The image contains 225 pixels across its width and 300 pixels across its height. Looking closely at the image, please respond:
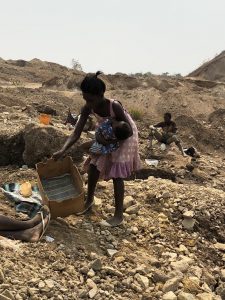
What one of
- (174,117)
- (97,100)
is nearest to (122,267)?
(97,100)

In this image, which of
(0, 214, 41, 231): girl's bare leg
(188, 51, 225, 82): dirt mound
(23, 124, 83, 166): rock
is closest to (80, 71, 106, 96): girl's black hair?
(0, 214, 41, 231): girl's bare leg

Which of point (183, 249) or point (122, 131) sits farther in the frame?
point (183, 249)

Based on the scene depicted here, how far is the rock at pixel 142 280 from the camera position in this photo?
3.38 meters

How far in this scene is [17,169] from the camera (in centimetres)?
568

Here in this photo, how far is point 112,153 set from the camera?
3.88 metres

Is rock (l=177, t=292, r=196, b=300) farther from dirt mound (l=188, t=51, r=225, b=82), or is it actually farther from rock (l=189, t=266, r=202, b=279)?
dirt mound (l=188, t=51, r=225, b=82)

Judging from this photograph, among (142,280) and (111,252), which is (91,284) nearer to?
(142,280)

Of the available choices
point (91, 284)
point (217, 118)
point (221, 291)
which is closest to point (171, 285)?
point (221, 291)

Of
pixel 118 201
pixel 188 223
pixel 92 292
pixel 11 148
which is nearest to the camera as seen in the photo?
pixel 92 292

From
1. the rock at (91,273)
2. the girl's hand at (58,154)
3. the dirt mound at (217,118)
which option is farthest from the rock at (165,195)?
the dirt mound at (217,118)

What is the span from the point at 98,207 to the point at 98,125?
84cm

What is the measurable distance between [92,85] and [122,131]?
1.39 feet

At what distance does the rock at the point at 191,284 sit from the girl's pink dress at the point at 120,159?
37.3 inches

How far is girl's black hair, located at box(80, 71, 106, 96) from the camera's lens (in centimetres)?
357
